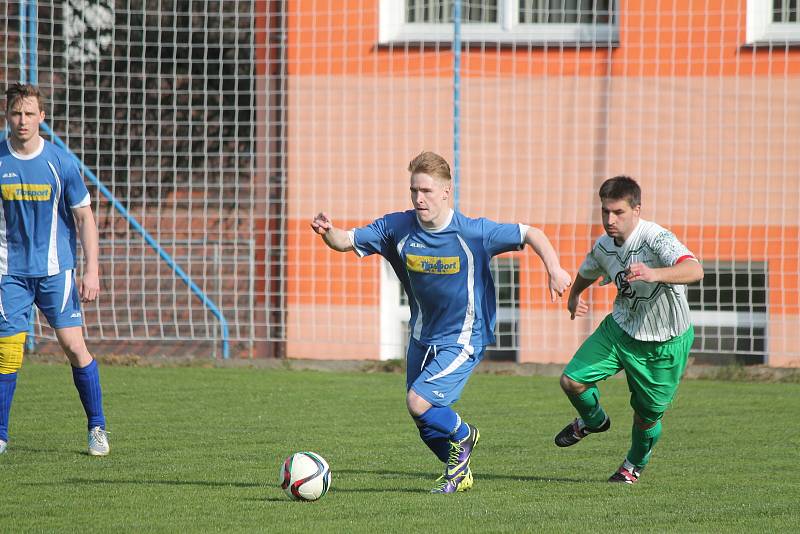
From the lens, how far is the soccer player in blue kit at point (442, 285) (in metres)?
5.98

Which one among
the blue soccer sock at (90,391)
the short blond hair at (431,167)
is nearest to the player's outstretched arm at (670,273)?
the short blond hair at (431,167)

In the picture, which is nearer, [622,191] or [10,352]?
[622,191]

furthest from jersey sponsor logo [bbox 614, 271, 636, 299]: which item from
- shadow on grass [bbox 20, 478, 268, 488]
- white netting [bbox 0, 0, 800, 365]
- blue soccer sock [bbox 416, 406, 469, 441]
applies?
white netting [bbox 0, 0, 800, 365]

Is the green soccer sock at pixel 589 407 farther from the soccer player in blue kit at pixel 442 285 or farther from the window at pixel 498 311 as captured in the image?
the window at pixel 498 311

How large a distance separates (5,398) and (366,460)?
82.1 inches

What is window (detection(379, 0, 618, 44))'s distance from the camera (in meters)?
11.9

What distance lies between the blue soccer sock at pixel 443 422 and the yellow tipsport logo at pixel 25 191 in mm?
2591

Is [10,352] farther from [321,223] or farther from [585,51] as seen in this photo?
[585,51]

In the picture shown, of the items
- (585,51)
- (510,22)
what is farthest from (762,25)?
(510,22)

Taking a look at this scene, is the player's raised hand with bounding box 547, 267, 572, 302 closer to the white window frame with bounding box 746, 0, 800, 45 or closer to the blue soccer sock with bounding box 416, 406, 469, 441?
the blue soccer sock with bounding box 416, 406, 469, 441

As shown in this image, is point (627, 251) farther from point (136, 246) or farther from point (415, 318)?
point (136, 246)

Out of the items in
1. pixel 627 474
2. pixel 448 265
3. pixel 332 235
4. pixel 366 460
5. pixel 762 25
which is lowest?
pixel 366 460

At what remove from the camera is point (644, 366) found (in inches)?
251

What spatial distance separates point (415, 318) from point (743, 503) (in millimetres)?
1801
